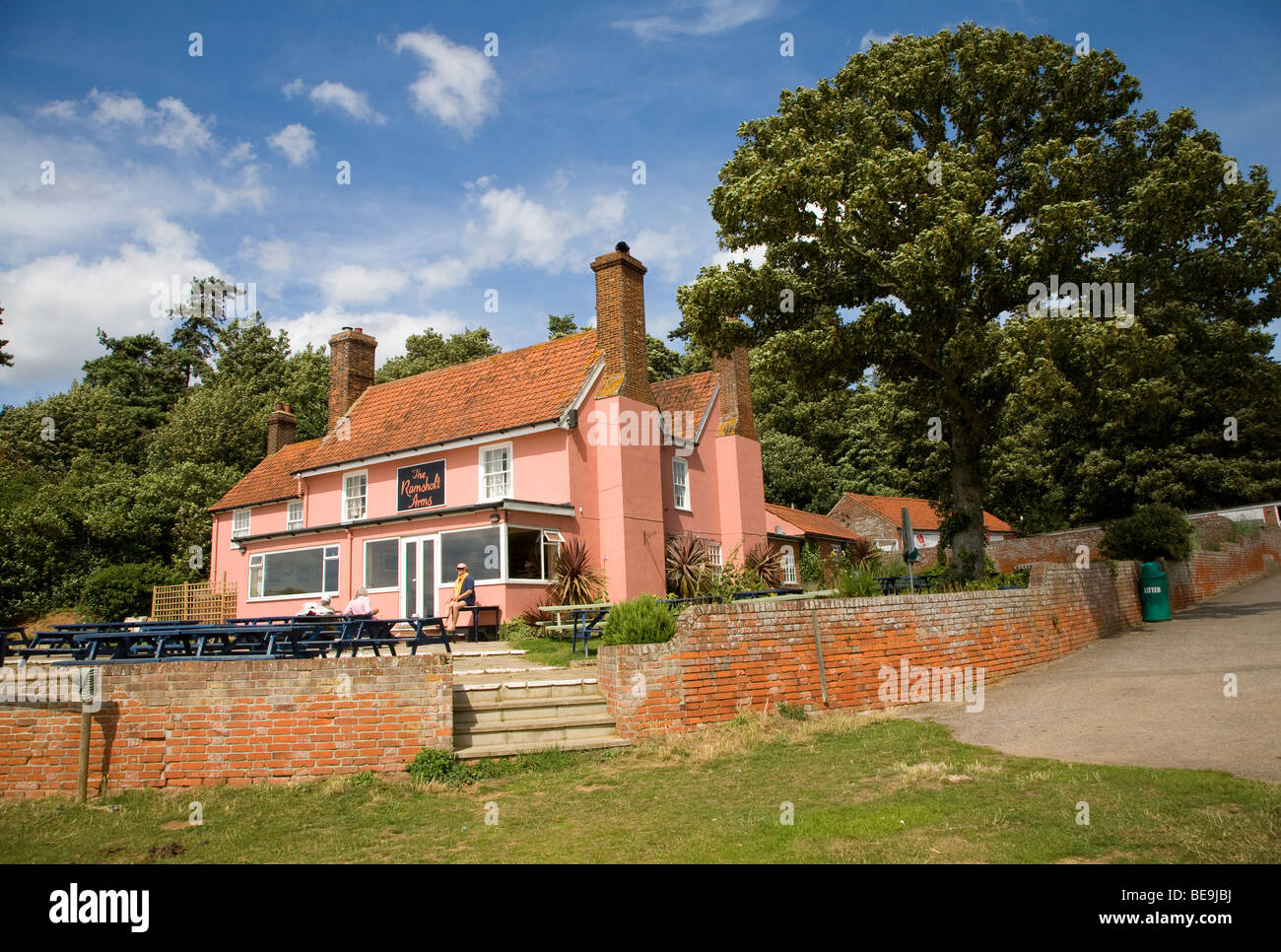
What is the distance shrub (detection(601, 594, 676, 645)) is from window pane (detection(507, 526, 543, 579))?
895 centimetres

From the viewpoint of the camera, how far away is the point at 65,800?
794 cm

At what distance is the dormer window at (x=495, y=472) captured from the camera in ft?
70.2

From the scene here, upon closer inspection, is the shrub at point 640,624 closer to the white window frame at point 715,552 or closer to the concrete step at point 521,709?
the concrete step at point 521,709

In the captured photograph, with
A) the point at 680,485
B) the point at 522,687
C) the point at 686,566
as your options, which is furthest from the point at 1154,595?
the point at 522,687

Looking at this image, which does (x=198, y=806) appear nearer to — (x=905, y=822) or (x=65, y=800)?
(x=65, y=800)

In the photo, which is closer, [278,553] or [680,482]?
[680,482]

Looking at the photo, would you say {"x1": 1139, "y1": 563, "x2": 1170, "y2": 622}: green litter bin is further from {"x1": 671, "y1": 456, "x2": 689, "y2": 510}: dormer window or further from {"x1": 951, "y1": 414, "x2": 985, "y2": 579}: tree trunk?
{"x1": 671, "y1": 456, "x2": 689, "y2": 510}: dormer window

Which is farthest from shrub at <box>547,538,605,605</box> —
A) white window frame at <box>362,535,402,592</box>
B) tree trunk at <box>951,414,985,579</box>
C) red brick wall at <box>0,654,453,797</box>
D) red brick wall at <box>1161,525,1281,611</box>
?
red brick wall at <box>1161,525,1281,611</box>

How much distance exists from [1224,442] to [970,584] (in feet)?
88.0

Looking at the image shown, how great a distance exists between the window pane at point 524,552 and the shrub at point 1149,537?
13521mm

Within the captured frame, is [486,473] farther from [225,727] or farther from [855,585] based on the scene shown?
[225,727]

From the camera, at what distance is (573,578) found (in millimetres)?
18938

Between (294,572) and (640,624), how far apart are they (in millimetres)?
16724
